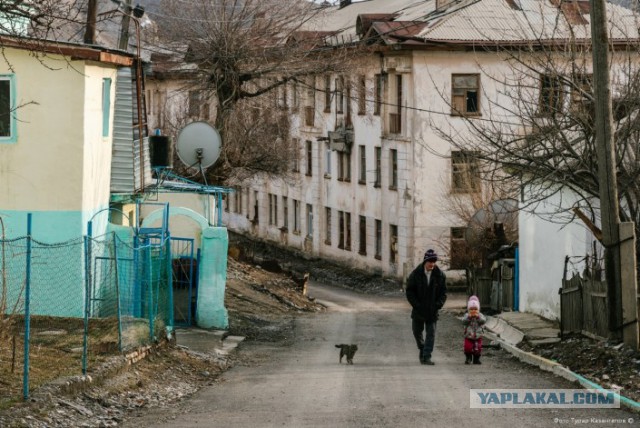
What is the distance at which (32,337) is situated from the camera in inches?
683

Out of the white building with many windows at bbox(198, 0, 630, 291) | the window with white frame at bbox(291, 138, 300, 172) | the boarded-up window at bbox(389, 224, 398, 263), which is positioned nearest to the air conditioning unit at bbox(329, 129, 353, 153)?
the white building with many windows at bbox(198, 0, 630, 291)

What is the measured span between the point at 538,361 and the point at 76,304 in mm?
8452

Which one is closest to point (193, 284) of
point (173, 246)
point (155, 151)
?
point (173, 246)

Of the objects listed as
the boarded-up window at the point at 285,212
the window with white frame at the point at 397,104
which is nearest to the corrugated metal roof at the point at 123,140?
the window with white frame at the point at 397,104

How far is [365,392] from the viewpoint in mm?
14195

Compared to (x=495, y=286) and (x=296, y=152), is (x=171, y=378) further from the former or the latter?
(x=296, y=152)

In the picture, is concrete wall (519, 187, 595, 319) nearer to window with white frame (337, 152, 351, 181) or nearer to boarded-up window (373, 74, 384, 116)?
boarded-up window (373, 74, 384, 116)

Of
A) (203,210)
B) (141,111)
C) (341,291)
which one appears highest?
(141,111)

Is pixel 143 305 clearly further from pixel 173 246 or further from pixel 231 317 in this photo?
pixel 231 317

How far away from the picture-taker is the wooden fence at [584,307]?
17.7 m

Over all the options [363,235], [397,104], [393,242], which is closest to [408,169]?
[397,104]

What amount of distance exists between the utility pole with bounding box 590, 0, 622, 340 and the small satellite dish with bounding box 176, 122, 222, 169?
11.3m

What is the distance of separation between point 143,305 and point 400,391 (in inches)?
291

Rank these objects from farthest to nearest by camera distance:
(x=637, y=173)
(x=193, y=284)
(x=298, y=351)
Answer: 1. (x=193, y=284)
2. (x=298, y=351)
3. (x=637, y=173)
